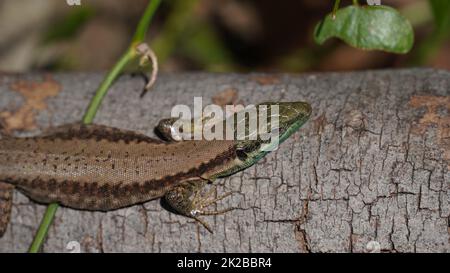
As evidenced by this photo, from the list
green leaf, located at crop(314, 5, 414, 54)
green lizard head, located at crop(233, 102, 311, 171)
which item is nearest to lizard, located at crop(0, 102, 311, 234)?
green lizard head, located at crop(233, 102, 311, 171)

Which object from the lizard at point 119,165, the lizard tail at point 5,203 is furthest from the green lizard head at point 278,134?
the lizard tail at point 5,203

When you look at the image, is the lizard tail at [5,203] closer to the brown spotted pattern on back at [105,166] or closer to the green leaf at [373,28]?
the brown spotted pattern on back at [105,166]

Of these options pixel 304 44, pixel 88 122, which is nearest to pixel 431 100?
pixel 88 122

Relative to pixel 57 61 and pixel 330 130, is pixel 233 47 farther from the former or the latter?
pixel 330 130

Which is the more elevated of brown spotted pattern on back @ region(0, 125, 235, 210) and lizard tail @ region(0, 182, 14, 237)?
brown spotted pattern on back @ region(0, 125, 235, 210)

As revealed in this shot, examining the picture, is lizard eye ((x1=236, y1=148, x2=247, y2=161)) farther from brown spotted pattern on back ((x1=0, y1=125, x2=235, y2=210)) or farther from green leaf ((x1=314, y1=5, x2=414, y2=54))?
green leaf ((x1=314, y1=5, x2=414, y2=54))

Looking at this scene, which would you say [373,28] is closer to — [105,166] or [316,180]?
[316,180]

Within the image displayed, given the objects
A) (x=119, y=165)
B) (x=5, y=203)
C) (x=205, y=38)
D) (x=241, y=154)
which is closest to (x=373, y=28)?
(x=241, y=154)
